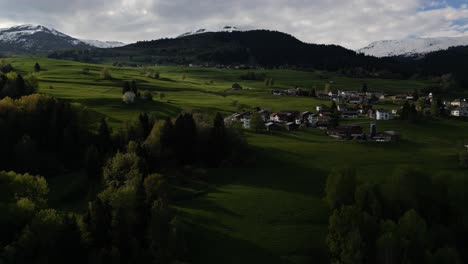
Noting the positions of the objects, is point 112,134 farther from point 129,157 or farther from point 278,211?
point 278,211

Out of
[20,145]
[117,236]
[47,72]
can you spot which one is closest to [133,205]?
[117,236]

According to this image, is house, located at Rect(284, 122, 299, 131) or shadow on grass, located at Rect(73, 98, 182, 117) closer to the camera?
house, located at Rect(284, 122, 299, 131)

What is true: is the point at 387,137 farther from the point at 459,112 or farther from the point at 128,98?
Answer: the point at 128,98

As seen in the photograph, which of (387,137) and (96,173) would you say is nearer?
(96,173)

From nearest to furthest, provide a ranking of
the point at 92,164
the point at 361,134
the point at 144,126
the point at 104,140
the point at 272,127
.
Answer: the point at 92,164 < the point at 104,140 < the point at 144,126 < the point at 361,134 < the point at 272,127

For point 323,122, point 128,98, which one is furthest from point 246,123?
point 128,98

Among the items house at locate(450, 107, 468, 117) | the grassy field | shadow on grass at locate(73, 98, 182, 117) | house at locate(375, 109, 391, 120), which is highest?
house at locate(450, 107, 468, 117)

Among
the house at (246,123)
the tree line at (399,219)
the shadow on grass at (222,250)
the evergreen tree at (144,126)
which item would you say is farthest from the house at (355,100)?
the shadow on grass at (222,250)

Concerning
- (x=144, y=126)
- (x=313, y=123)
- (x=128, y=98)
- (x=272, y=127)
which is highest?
(x=128, y=98)

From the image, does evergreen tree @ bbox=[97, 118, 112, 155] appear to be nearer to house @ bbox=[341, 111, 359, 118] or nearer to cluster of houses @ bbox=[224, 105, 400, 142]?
cluster of houses @ bbox=[224, 105, 400, 142]

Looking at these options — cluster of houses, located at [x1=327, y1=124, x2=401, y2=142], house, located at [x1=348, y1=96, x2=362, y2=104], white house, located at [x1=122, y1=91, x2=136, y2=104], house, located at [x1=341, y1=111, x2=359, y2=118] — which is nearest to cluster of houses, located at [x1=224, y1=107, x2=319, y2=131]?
house, located at [x1=341, y1=111, x2=359, y2=118]

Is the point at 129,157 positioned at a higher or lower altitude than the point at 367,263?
higher
